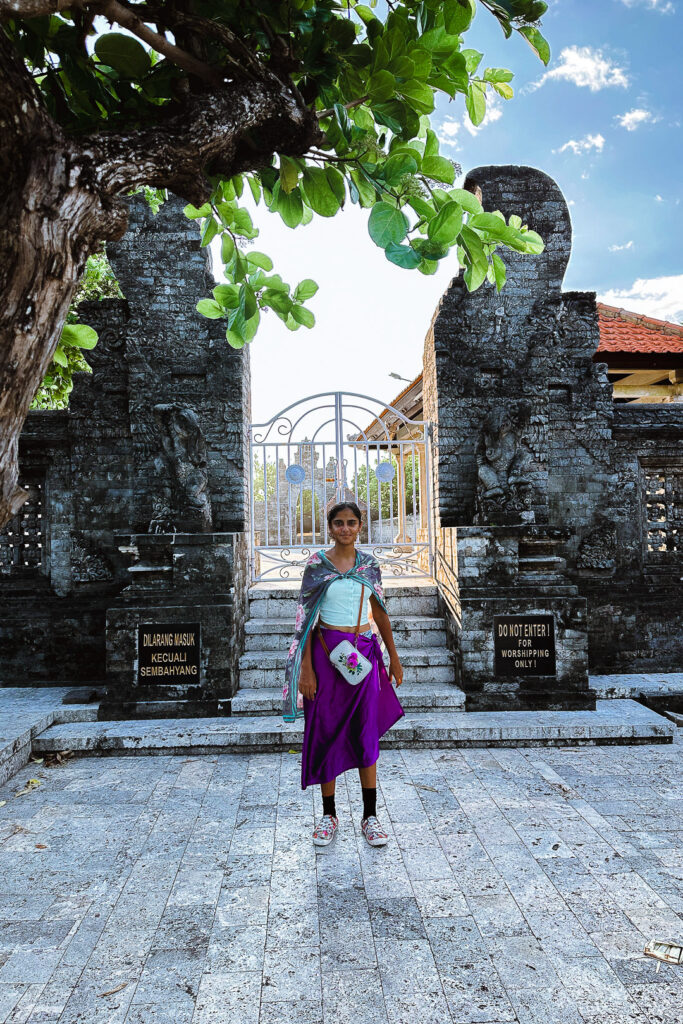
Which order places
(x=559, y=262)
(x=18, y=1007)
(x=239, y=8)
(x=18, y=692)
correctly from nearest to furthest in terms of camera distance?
(x=18, y=1007) → (x=239, y=8) → (x=18, y=692) → (x=559, y=262)

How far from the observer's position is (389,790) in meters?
4.10

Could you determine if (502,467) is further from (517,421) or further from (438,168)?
(438,168)

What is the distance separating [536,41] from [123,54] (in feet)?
5.18

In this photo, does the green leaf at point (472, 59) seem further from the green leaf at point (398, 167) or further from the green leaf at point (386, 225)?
the green leaf at point (386, 225)

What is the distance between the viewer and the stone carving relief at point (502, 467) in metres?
6.30

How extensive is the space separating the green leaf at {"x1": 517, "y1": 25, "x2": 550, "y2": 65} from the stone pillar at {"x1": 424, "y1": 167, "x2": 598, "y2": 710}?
12.6 feet

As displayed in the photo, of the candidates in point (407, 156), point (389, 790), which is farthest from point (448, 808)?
point (407, 156)

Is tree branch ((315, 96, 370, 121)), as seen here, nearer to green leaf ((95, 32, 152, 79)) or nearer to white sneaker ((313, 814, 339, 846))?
green leaf ((95, 32, 152, 79))

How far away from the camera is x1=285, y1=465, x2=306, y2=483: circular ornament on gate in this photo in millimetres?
6829

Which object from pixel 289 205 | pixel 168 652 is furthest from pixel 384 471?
pixel 289 205

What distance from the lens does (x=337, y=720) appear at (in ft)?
11.2

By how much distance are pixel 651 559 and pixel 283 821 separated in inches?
198

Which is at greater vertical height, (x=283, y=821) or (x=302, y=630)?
(x=302, y=630)

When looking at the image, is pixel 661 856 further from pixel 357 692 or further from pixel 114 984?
pixel 114 984
